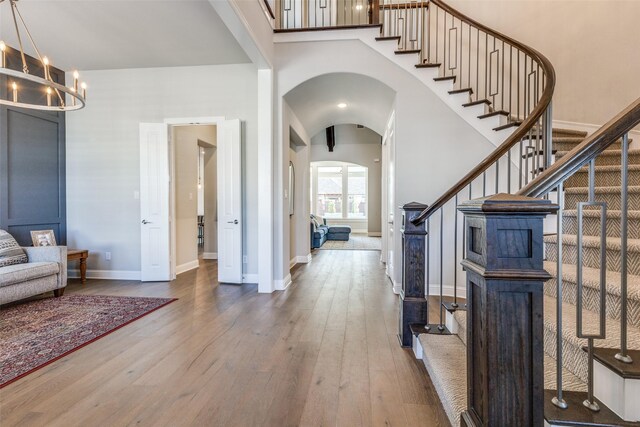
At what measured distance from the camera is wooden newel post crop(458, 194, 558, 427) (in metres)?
0.88

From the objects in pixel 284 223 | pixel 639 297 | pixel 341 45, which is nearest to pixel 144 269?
pixel 284 223

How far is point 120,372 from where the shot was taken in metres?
1.91

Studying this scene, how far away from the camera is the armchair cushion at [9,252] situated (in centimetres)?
321

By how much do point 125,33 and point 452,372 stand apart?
173 inches

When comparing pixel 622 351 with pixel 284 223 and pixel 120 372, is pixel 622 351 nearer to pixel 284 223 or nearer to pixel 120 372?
pixel 120 372

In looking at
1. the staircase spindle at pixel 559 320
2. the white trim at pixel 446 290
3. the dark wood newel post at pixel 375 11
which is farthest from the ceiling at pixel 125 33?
the white trim at pixel 446 290

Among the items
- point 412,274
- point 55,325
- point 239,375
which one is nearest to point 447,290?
point 412,274

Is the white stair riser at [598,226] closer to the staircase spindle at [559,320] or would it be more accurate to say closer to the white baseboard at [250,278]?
the staircase spindle at [559,320]

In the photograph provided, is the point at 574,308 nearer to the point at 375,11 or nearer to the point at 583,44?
the point at 375,11

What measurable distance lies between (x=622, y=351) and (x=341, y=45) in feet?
12.2

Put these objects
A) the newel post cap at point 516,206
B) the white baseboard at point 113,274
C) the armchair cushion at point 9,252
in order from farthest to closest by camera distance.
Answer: the white baseboard at point 113,274, the armchair cushion at point 9,252, the newel post cap at point 516,206

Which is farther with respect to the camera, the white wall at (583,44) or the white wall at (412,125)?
the white wall at (583,44)

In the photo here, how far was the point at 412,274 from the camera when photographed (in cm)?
222

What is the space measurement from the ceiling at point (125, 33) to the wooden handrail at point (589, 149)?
10.4 ft
